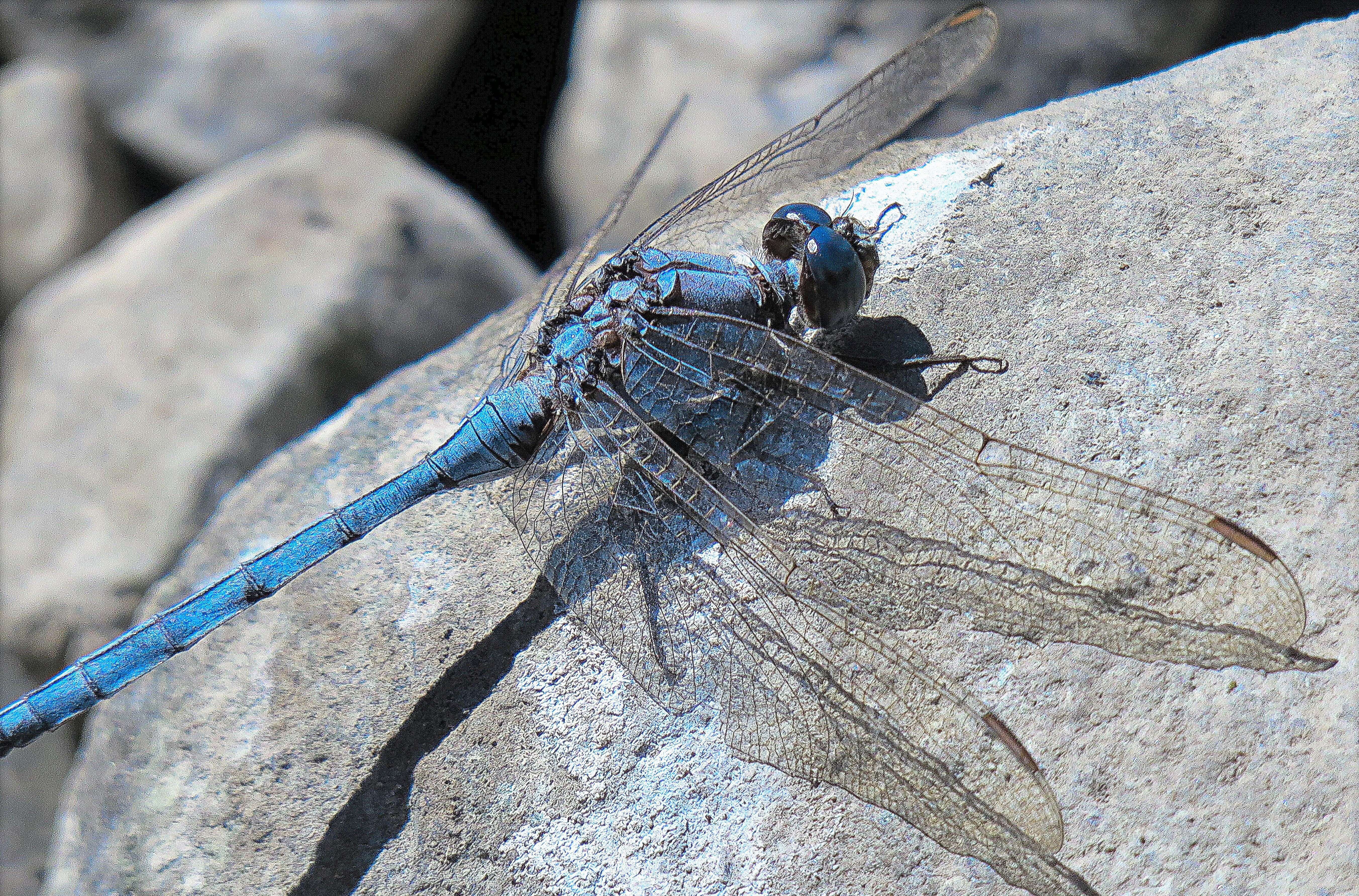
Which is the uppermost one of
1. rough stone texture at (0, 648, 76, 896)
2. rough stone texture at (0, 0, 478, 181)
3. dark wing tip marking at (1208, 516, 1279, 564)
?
rough stone texture at (0, 0, 478, 181)

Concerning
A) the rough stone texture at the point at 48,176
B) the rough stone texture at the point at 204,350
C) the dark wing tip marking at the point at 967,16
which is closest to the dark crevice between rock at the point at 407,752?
the dark wing tip marking at the point at 967,16

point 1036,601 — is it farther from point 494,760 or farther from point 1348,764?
point 494,760

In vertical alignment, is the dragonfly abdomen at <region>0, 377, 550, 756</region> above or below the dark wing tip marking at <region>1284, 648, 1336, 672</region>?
above

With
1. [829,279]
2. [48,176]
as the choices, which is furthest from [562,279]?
[48,176]

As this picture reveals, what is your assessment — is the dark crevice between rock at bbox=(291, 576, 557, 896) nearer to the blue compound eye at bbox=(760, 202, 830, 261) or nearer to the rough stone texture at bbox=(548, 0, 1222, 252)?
the blue compound eye at bbox=(760, 202, 830, 261)

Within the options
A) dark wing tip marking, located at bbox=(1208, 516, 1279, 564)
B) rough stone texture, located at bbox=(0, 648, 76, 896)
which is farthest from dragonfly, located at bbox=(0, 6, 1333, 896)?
rough stone texture, located at bbox=(0, 648, 76, 896)

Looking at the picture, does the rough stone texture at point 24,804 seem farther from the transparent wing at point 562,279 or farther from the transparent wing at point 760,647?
the transparent wing at point 760,647

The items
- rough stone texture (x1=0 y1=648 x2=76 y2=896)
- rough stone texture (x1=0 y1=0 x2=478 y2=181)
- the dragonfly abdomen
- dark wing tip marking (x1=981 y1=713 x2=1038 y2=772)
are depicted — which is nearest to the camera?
dark wing tip marking (x1=981 y1=713 x2=1038 y2=772)

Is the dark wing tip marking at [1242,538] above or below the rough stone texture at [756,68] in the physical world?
below

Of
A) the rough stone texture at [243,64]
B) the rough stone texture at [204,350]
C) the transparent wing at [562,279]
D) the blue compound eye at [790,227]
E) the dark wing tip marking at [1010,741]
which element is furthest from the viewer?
the rough stone texture at [243,64]
